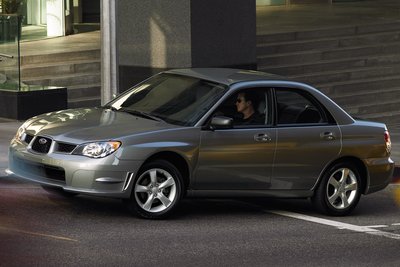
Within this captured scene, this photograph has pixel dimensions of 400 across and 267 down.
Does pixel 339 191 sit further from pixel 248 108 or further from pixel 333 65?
pixel 333 65

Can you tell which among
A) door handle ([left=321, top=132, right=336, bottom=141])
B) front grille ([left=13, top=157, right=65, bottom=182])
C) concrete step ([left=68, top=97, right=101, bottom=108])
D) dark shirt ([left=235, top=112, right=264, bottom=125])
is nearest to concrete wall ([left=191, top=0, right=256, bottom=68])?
concrete step ([left=68, top=97, right=101, bottom=108])

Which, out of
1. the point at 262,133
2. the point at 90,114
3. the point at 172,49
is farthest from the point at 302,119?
the point at 172,49

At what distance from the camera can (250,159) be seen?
11773 millimetres

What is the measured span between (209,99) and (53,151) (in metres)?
1.78

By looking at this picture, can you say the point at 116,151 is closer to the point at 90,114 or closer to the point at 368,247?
the point at 90,114

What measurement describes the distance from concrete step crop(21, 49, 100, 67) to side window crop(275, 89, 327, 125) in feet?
30.3

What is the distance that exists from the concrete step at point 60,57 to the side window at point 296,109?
30.3ft

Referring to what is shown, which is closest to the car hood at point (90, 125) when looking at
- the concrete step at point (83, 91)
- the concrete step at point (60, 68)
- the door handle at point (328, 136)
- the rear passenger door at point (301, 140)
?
the rear passenger door at point (301, 140)

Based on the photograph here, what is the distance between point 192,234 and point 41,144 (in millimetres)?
1801

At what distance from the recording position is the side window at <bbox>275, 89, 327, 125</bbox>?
39.9 ft

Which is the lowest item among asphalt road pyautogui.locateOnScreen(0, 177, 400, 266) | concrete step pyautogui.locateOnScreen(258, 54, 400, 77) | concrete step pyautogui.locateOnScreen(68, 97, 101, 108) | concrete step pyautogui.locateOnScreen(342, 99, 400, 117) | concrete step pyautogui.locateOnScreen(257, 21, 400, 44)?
asphalt road pyautogui.locateOnScreen(0, 177, 400, 266)

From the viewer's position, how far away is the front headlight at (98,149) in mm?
10977

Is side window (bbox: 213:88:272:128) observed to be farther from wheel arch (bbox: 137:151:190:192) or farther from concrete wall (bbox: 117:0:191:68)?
concrete wall (bbox: 117:0:191:68)

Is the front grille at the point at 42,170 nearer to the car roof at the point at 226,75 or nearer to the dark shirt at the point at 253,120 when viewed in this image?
the dark shirt at the point at 253,120
